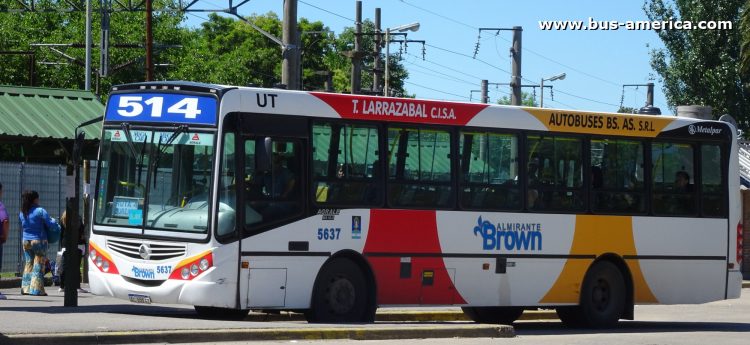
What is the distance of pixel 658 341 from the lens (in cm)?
1350

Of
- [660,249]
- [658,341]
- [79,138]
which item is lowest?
[658,341]

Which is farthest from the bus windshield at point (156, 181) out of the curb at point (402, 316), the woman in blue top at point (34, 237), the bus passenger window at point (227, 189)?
the woman in blue top at point (34, 237)

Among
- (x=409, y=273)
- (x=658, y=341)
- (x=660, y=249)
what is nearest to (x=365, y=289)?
(x=409, y=273)

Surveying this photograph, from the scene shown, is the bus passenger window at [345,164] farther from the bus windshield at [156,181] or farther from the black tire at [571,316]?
the black tire at [571,316]

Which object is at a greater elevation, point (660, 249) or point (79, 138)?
point (79, 138)

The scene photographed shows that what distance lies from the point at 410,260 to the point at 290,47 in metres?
7.20

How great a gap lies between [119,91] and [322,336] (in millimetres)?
4065

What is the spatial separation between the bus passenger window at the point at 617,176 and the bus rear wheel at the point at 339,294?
4.09 metres

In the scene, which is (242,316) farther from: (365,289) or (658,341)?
(658,341)

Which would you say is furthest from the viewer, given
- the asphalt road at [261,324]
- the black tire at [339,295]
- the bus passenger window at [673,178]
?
the bus passenger window at [673,178]

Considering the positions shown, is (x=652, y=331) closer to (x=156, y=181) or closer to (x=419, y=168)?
(x=419, y=168)

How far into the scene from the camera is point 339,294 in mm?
13234

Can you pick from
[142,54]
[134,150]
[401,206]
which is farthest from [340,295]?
[142,54]

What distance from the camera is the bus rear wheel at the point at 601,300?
1578 cm
